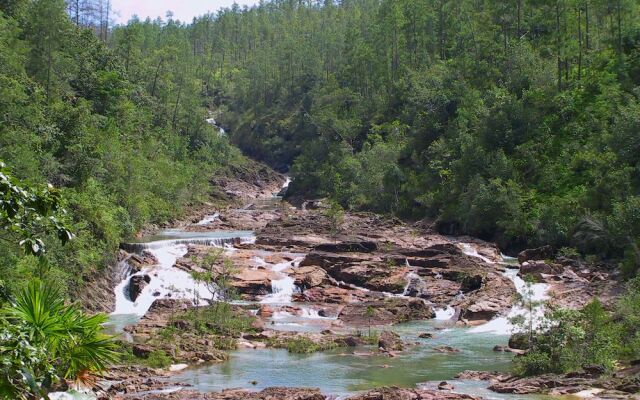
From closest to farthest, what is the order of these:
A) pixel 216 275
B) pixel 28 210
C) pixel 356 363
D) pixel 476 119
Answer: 1. pixel 28 210
2. pixel 356 363
3. pixel 216 275
4. pixel 476 119

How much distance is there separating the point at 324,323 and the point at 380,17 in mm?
76735

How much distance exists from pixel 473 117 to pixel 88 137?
34417 mm

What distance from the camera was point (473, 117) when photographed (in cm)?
6606

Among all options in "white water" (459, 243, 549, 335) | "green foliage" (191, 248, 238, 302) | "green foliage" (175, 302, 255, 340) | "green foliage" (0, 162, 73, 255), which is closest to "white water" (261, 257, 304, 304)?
"green foliage" (191, 248, 238, 302)

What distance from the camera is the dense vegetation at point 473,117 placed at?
47.7 m

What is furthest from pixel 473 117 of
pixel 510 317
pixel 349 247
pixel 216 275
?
pixel 510 317

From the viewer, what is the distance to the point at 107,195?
48.8m

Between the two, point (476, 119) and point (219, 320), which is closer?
point (219, 320)

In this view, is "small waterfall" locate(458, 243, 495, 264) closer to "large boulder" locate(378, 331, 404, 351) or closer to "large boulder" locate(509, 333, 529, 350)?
"large boulder" locate(509, 333, 529, 350)

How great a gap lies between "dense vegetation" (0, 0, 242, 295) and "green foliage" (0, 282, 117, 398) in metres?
0.81

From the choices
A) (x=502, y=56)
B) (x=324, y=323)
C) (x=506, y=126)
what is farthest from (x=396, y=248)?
(x=502, y=56)

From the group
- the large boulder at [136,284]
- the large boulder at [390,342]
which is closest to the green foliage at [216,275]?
the large boulder at [136,284]

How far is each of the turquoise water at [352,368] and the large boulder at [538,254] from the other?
1432 centimetres

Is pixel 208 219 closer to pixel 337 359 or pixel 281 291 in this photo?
pixel 281 291
